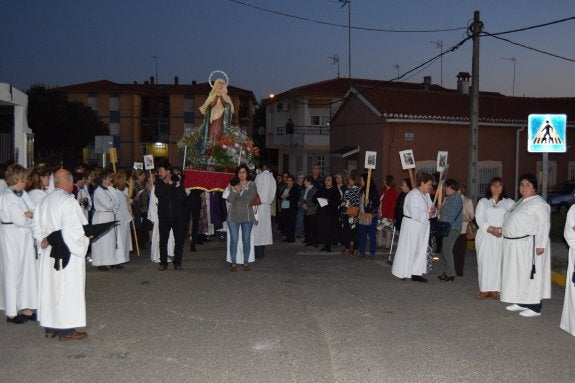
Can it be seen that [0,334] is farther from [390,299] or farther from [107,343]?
[390,299]

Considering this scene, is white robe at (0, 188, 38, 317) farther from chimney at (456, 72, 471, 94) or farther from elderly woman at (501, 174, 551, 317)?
chimney at (456, 72, 471, 94)

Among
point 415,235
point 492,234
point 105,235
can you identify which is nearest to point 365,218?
point 415,235

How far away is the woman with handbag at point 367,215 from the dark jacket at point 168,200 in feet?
13.3

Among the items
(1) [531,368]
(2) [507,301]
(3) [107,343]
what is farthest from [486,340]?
(3) [107,343]

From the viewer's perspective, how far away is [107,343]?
7027 millimetres

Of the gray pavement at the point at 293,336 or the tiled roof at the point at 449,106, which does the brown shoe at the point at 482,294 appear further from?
the tiled roof at the point at 449,106

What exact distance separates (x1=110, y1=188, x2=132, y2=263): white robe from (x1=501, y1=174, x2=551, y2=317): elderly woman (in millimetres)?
7058

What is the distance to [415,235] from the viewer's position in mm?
11078

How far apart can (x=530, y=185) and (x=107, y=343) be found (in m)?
5.89

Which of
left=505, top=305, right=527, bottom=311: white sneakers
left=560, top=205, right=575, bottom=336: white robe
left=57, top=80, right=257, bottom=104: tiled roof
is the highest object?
left=57, top=80, right=257, bottom=104: tiled roof

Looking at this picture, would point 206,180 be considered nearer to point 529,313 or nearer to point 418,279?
point 418,279

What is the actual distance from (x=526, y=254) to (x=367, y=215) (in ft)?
16.3

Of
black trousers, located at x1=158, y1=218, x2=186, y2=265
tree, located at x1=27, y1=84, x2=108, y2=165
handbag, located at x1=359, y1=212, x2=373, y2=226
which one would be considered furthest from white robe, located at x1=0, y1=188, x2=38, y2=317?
tree, located at x1=27, y1=84, x2=108, y2=165

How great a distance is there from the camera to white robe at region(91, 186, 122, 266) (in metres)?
11.8
